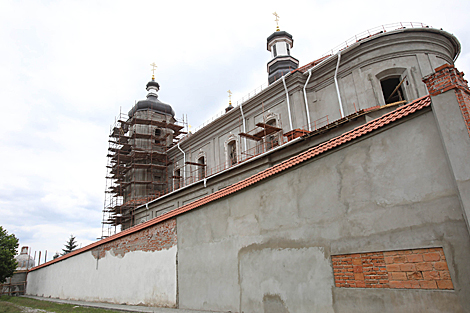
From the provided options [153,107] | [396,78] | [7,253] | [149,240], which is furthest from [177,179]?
[396,78]

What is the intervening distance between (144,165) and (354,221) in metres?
22.6

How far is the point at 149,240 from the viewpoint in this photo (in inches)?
463

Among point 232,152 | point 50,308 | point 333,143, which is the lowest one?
point 50,308

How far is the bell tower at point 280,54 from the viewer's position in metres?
22.5

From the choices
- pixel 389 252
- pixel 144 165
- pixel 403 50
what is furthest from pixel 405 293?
pixel 144 165

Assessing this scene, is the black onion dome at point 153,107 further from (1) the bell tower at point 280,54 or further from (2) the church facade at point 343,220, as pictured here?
(2) the church facade at point 343,220

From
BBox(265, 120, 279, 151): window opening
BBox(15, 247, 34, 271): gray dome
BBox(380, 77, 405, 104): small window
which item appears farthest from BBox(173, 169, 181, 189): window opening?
BBox(15, 247, 34, 271): gray dome

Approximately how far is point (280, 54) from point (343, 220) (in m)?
19.0

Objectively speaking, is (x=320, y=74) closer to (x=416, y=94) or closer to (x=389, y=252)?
(x=416, y=94)

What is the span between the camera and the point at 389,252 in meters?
5.50

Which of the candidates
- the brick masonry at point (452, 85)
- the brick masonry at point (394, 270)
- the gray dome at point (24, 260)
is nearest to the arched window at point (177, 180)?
the gray dome at point (24, 260)

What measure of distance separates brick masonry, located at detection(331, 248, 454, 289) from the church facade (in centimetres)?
2

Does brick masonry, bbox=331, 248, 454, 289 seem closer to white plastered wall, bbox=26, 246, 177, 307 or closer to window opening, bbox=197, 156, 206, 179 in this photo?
white plastered wall, bbox=26, 246, 177, 307

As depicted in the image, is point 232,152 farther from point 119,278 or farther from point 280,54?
point 119,278
